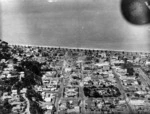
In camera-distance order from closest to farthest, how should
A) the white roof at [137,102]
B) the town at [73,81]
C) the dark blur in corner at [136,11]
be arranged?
the town at [73,81], the white roof at [137,102], the dark blur in corner at [136,11]

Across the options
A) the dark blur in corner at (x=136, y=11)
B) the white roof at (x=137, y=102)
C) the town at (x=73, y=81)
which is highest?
→ the dark blur in corner at (x=136, y=11)

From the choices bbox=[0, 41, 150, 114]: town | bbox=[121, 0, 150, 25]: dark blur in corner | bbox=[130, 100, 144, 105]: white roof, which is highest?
bbox=[121, 0, 150, 25]: dark blur in corner

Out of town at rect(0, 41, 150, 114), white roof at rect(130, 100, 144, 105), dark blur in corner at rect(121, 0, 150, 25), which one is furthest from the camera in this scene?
dark blur in corner at rect(121, 0, 150, 25)

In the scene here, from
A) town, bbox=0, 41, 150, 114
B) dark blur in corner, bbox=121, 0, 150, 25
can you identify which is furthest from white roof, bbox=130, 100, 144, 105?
dark blur in corner, bbox=121, 0, 150, 25

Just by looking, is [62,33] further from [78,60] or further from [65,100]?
[65,100]

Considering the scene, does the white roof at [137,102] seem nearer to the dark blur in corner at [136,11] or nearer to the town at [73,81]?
the town at [73,81]

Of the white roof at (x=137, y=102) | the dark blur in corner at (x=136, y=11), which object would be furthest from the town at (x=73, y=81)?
the dark blur in corner at (x=136, y=11)

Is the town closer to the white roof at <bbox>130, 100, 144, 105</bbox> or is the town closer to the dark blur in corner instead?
the white roof at <bbox>130, 100, 144, 105</bbox>

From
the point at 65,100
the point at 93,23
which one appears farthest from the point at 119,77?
the point at 93,23

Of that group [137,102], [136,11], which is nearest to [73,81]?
[137,102]

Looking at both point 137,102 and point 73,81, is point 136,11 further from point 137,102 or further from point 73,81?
point 137,102
